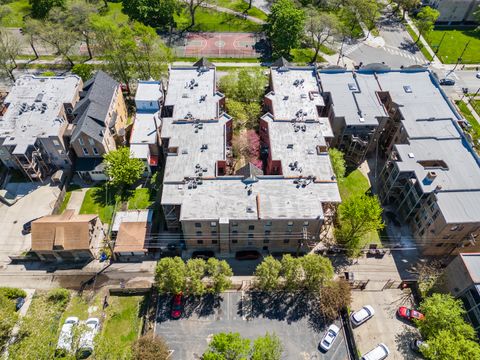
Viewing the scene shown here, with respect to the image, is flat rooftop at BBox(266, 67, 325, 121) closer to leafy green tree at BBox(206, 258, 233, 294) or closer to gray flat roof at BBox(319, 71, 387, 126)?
gray flat roof at BBox(319, 71, 387, 126)

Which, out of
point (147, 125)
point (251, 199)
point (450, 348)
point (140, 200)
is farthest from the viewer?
point (147, 125)

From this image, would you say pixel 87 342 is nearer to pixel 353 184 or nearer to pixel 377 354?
pixel 377 354

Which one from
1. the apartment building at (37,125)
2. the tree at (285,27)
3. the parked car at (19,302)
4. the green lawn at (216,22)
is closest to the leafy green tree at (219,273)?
the parked car at (19,302)

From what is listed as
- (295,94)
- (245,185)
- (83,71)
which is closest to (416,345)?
(245,185)

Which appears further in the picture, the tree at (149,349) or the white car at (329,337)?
the white car at (329,337)

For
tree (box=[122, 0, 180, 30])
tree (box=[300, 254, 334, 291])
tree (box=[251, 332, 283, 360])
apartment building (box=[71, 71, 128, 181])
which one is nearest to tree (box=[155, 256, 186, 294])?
tree (box=[251, 332, 283, 360])

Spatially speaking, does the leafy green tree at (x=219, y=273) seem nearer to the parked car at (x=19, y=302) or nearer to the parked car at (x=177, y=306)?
the parked car at (x=177, y=306)

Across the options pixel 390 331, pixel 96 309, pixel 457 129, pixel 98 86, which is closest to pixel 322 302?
pixel 390 331

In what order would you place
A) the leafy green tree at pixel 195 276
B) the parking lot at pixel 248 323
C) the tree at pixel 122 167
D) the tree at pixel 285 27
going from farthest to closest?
the tree at pixel 285 27, the tree at pixel 122 167, the leafy green tree at pixel 195 276, the parking lot at pixel 248 323
